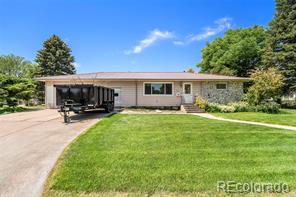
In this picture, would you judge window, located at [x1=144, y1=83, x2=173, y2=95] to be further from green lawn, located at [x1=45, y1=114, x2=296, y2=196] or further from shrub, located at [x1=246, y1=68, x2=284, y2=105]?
green lawn, located at [x1=45, y1=114, x2=296, y2=196]

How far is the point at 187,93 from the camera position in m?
20.1

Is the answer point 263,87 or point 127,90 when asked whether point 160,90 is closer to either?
point 127,90

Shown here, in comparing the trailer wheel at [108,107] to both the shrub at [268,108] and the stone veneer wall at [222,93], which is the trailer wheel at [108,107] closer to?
the stone veneer wall at [222,93]

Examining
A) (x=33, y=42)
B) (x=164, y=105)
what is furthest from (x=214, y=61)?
(x=33, y=42)

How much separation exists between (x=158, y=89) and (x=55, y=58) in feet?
84.3

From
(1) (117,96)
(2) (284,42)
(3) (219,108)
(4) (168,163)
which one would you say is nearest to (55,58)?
(1) (117,96)

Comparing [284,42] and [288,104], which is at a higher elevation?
[284,42]

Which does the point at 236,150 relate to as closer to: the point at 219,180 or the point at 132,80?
the point at 219,180

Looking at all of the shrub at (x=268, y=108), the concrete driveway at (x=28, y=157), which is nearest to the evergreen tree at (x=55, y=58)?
the concrete driveway at (x=28, y=157)

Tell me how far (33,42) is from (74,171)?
4216 cm

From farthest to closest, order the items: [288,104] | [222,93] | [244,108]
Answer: [288,104] → [222,93] → [244,108]

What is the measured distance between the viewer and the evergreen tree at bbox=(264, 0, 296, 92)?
23375 millimetres

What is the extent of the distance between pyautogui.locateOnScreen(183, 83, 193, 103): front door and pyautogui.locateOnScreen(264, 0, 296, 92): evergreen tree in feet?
38.6

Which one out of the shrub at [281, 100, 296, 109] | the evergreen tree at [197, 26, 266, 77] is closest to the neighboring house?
the shrub at [281, 100, 296, 109]
